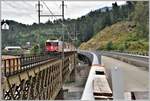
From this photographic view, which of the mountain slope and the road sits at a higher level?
the mountain slope

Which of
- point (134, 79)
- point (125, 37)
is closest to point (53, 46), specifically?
point (125, 37)

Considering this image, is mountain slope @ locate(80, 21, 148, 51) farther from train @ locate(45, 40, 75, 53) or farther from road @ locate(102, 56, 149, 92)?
train @ locate(45, 40, 75, 53)

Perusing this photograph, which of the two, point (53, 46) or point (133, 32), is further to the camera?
point (53, 46)

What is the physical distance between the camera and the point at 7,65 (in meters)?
8.02

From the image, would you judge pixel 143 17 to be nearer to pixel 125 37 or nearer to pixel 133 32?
pixel 133 32

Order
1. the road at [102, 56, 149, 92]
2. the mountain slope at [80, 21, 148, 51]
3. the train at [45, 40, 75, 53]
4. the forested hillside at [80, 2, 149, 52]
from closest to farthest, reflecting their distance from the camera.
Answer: the road at [102, 56, 149, 92], the forested hillside at [80, 2, 149, 52], the mountain slope at [80, 21, 148, 51], the train at [45, 40, 75, 53]

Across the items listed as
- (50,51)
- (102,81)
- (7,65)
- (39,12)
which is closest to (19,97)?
(7,65)

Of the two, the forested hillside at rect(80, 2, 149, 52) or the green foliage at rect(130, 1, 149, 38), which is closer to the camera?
the green foliage at rect(130, 1, 149, 38)

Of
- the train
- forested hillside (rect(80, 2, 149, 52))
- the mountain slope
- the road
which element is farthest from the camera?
the train

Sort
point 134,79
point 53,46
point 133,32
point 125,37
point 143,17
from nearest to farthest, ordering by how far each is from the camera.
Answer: point 134,79 < point 143,17 < point 133,32 < point 125,37 < point 53,46

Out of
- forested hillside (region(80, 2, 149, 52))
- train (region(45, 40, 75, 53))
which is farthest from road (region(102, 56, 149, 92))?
train (region(45, 40, 75, 53))

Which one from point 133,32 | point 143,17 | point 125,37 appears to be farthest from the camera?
point 125,37

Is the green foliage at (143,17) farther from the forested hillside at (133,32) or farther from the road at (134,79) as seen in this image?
the road at (134,79)

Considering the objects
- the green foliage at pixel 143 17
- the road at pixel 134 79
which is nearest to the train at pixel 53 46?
the green foliage at pixel 143 17
